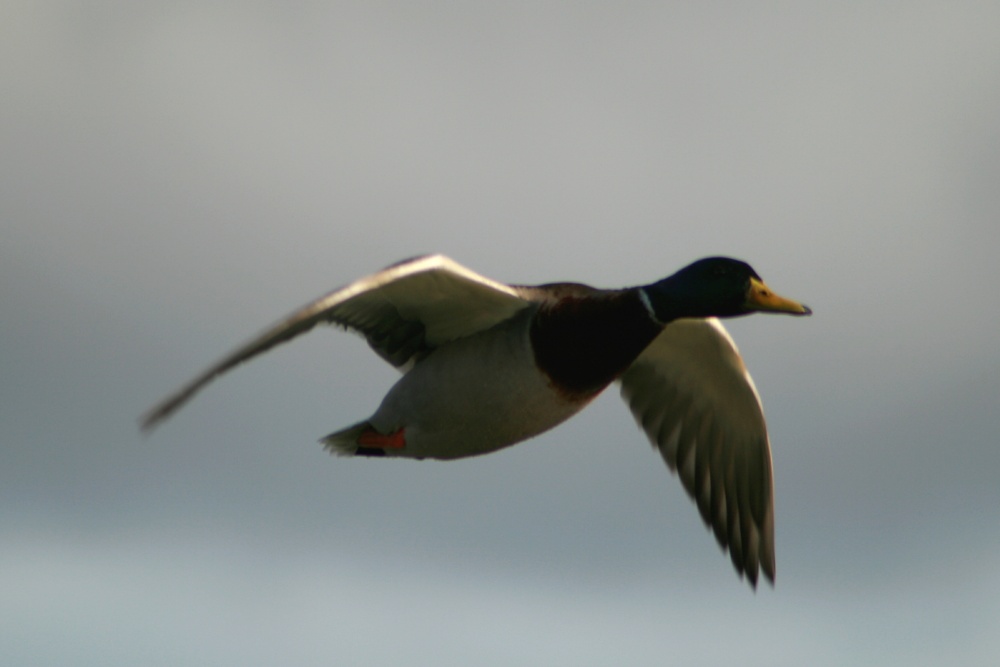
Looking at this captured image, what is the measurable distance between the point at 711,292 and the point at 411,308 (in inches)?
95.0

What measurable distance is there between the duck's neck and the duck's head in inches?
5.7

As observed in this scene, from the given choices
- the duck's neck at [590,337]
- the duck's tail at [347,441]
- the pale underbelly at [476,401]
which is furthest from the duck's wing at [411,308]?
the duck's tail at [347,441]

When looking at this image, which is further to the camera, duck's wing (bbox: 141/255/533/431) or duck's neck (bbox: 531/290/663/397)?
duck's neck (bbox: 531/290/663/397)

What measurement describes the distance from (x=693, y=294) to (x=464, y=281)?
75.5 inches

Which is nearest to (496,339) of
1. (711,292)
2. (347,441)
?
(347,441)

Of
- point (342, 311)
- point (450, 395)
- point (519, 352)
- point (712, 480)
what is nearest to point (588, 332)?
point (519, 352)

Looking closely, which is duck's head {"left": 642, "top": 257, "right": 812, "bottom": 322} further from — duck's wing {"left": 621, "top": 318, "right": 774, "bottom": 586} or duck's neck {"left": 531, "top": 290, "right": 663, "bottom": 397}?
duck's wing {"left": 621, "top": 318, "right": 774, "bottom": 586}

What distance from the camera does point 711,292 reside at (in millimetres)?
9734

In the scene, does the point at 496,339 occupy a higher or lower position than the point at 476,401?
higher

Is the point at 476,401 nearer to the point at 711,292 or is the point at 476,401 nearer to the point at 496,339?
the point at 496,339

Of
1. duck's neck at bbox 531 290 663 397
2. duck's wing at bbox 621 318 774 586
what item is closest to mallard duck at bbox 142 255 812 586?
duck's neck at bbox 531 290 663 397

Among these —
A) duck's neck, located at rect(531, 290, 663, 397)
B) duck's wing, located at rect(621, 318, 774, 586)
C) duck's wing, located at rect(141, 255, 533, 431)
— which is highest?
duck's wing, located at rect(141, 255, 533, 431)

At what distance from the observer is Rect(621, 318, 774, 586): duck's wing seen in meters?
11.9

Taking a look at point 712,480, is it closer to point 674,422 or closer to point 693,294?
point 674,422
